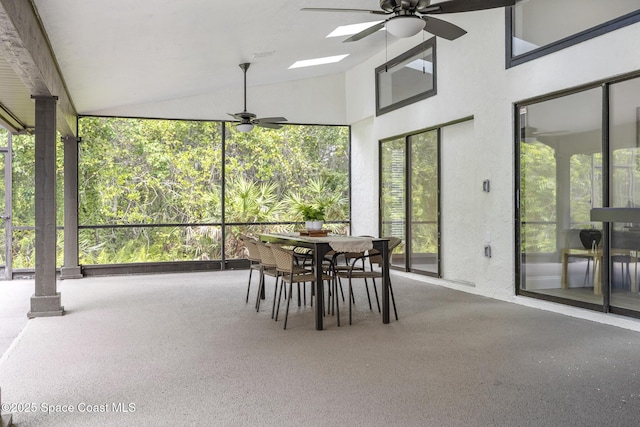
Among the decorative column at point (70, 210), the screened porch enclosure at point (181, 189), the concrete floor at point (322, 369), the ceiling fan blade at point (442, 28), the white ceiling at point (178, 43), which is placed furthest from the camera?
the screened porch enclosure at point (181, 189)

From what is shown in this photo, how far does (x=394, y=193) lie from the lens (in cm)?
849

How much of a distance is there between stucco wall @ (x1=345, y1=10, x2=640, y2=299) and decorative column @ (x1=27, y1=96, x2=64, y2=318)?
4.68 meters

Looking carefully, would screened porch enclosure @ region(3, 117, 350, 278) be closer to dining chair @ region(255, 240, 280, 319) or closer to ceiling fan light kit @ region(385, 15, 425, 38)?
dining chair @ region(255, 240, 280, 319)

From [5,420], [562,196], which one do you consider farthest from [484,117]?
[5,420]

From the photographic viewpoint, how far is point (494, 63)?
236 inches

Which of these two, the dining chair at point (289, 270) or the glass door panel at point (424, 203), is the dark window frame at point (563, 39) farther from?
the dining chair at point (289, 270)

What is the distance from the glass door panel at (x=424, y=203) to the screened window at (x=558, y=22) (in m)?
1.99

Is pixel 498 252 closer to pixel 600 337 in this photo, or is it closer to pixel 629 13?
pixel 600 337

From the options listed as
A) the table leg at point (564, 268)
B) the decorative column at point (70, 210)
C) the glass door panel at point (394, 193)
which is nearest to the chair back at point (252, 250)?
the table leg at point (564, 268)

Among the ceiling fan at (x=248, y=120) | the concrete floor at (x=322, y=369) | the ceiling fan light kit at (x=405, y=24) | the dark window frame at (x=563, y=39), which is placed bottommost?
the concrete floor at (x=322, y=369)

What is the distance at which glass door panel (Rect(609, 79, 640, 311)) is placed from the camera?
14.7 feet

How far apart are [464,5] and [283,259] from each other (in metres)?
2.52

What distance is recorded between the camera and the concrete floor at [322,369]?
2.70 metres

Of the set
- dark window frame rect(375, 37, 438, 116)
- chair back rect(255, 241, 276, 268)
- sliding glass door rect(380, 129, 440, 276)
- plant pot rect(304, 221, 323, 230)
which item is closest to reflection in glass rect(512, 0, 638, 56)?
dark window frame rect(375, 37, 438, 116)
